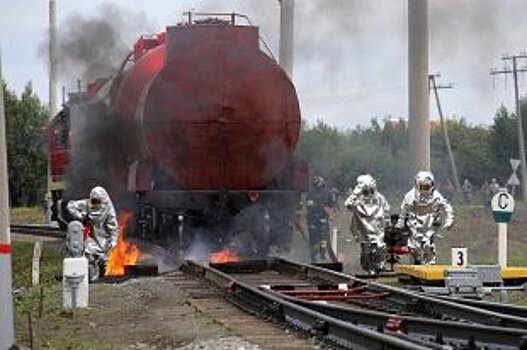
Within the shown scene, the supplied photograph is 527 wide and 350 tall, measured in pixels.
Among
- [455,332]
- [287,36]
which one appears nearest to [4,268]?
[455,332]

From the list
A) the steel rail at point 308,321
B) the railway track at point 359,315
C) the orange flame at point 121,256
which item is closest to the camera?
the steel rail at point 308,321

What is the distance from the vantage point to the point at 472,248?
104 ft

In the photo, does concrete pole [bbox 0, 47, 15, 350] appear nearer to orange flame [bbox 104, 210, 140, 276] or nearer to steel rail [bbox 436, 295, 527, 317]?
steel rail [bbox 436, 295, 527, 317]

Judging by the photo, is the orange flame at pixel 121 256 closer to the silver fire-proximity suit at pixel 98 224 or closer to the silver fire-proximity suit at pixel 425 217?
the silver fire-proximity suit at pixel 98 224

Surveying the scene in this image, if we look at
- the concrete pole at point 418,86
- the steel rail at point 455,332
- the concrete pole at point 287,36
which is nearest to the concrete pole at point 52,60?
the concrete pole at point 287,36

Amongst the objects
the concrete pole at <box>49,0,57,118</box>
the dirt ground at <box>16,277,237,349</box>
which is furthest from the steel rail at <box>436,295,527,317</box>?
the concrete pole at <box>49,0,57,118</box>

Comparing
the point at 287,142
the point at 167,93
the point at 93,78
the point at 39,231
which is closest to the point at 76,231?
the point at 167,93

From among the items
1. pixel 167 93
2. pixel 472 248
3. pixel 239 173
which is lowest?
pixel 472 248

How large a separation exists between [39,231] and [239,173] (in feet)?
48.2

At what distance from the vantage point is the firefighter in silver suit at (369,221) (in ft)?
57.5

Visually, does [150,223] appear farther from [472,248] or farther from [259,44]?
[472,248]

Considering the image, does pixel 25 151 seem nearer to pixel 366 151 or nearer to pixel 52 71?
pixel 366 151

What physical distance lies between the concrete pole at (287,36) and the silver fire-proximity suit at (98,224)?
403 inches

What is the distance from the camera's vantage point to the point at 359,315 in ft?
34.6
